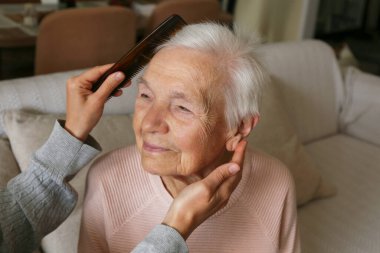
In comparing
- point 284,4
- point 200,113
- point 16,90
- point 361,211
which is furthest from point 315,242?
point 284,4

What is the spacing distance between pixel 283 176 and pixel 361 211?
76 centimetres

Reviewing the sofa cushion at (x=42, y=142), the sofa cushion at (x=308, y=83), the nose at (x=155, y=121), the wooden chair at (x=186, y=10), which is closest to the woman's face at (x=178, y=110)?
the nose at (x=155, y=121)

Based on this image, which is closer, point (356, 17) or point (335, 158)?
point (335, 158)

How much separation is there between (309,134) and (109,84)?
145 centimetres

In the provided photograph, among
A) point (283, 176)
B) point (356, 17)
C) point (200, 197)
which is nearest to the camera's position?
point (200, 197)

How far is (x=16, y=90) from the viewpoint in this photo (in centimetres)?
154

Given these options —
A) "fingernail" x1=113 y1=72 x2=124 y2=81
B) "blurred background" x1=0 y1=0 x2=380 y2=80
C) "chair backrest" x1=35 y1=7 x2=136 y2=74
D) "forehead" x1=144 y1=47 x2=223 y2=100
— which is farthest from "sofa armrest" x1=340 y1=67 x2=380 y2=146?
"fingernail" x1=113 y1=72 x2=124 y2=81

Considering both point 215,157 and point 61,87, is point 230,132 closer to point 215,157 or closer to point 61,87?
point 215,157

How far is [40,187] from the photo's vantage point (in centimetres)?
106

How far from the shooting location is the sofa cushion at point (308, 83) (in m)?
2.17

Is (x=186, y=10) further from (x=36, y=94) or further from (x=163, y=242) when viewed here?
(x=163, y=242)

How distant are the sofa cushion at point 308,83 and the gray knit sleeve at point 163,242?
132 cm

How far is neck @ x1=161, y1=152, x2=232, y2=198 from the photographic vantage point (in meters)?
1.14

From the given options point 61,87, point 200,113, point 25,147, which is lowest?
point 25,147
